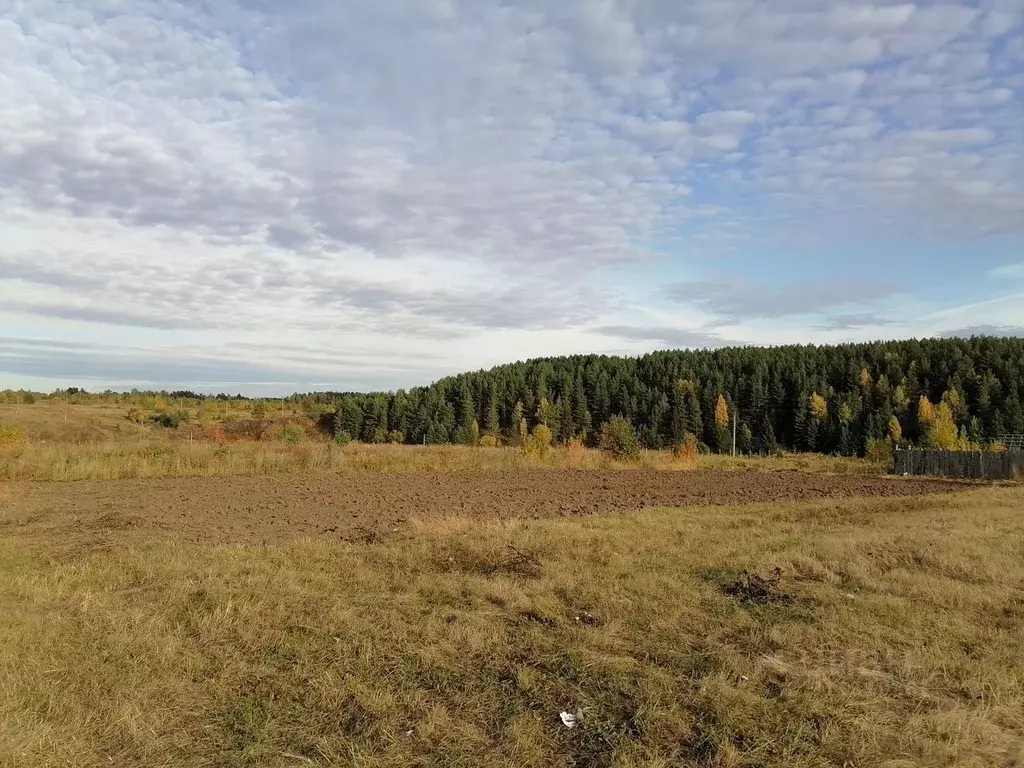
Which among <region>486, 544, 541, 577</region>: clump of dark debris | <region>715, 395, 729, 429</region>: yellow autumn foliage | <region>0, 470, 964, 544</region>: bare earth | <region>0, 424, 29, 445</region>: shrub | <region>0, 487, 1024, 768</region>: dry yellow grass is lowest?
<region>0, 470, 964, 544</region>: bare earth

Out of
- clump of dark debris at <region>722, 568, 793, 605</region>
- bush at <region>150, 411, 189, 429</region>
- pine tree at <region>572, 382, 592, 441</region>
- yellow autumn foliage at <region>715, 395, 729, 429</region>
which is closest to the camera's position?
clump of dark debris at <region>722, 568, 793, 605</region>

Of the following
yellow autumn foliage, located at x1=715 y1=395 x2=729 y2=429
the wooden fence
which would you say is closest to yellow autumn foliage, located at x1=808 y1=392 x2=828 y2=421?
yellow autumn foliage, located at x1=715 y1=395 x2=729 y2=429

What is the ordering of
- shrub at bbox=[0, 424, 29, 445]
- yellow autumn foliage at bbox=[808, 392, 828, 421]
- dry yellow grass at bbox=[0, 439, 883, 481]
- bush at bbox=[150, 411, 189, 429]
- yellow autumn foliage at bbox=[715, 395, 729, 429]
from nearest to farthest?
dry yellow grass at bbox=[0, 439, 883, 481] → shrub at bbox=[0, 424, 29, 445] → bush at bbox=[150, 411, 189, 429] → yellow autumn foliage at bbox=[808, 392, 828, 421] → yellow autumn foliage at bbox=[715, 395, 729, 429]

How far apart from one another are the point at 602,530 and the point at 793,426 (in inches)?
3503

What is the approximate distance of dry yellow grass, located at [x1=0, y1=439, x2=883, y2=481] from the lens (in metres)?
24.1

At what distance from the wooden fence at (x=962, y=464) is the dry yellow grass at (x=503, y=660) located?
30.8 meters

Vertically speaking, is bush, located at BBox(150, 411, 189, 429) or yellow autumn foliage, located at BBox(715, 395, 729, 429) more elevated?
yellow autumn foliage, located at BBox(715, 395, 729, 429)

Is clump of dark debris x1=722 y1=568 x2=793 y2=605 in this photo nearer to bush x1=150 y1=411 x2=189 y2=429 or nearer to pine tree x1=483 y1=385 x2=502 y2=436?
bush x1=150 y1=411 x2=189 y2=429

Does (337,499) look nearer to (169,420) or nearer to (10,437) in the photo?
(10,437)

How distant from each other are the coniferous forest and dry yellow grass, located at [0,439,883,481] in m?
53.4

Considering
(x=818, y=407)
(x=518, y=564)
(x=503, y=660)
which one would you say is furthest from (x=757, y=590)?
(x=818, y=407)

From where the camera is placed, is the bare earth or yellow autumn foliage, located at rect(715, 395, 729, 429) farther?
yellow autumn foliage, located at rect(715, 395, 729, 429)

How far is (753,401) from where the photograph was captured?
310ft

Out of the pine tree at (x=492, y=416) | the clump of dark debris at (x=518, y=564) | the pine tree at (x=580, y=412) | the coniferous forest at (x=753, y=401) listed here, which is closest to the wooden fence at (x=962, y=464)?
the clump of dark debris at (x=518, y=564)
